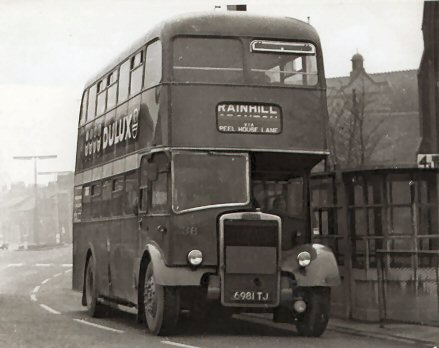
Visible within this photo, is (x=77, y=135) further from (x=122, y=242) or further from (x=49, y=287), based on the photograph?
(x=49, y=287)

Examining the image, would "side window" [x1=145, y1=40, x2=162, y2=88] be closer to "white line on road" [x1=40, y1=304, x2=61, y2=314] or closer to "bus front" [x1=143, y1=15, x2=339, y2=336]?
"bus front" [x1=143, y1=15, x2=339, y2=336]

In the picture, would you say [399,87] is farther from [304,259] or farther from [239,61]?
[304,259]

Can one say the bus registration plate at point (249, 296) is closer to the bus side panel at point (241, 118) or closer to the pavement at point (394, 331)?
the pavement at point (394, 331)

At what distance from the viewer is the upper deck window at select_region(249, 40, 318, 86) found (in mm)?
12773

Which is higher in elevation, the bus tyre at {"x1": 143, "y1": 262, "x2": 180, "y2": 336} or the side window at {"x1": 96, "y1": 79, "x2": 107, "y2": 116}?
the side window at {"x1": 96, "y1": 79, "x2": 107, "y2": 116}

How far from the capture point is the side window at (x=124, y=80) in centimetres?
1476

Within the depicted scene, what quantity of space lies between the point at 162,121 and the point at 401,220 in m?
4.41

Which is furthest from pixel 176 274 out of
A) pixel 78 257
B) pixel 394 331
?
pixel 78 257

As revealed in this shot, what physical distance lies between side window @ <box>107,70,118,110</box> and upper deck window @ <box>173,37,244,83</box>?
10.4ft

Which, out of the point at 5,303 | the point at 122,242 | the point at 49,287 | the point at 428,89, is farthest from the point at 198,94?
the point at 428,89

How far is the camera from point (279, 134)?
12703 mm

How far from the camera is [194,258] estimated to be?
12.2 m

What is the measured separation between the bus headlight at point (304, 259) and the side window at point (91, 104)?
6437 millimetres

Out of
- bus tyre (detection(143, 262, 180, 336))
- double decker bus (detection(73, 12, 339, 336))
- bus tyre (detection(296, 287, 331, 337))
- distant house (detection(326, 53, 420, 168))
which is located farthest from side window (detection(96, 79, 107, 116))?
distant house (detection(326, 53, 420, 168))
